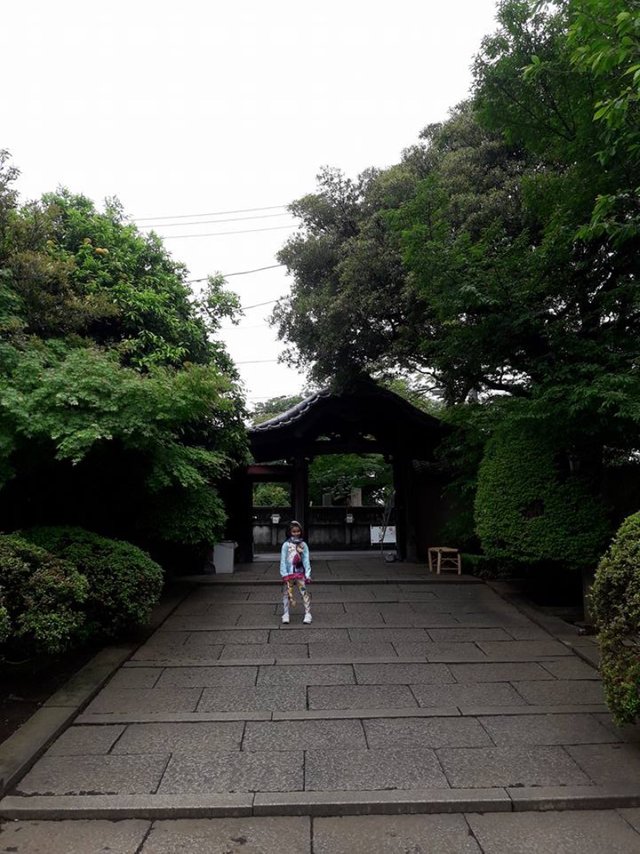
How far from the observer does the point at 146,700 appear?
5.36 metres

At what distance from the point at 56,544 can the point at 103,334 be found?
3.93m

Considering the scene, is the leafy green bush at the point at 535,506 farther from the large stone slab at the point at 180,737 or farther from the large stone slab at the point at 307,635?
the large stone slab at the point at 180,737

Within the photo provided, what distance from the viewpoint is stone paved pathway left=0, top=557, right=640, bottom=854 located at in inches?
131

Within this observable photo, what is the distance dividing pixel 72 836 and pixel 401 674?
3610 mm

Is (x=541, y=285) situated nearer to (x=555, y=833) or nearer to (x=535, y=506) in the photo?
(x=535, y=506)

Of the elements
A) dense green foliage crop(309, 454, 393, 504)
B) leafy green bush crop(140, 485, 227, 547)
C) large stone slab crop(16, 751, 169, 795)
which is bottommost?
large stone slab crop(16, 751, 169, 795)

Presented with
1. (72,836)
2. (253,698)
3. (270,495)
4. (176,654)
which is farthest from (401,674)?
(270,495)

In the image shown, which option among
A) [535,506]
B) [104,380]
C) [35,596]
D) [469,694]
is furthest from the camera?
[535,506]

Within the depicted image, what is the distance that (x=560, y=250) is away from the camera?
24.8 feet

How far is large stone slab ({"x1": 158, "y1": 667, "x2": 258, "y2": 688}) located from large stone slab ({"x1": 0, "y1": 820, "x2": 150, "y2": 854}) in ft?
7.70

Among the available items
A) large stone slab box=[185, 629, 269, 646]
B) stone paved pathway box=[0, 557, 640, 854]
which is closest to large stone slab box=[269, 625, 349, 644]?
stone paved pathway box=[0, 557, 640, 854]

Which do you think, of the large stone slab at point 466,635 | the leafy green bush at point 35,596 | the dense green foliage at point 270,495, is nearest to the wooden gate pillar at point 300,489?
the large stone slab at point 466,635

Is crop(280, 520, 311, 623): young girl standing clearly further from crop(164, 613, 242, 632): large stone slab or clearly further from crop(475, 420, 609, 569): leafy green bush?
crop(475, 420, 609, 569): leafy green bush

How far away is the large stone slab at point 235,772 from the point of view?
147 inches
